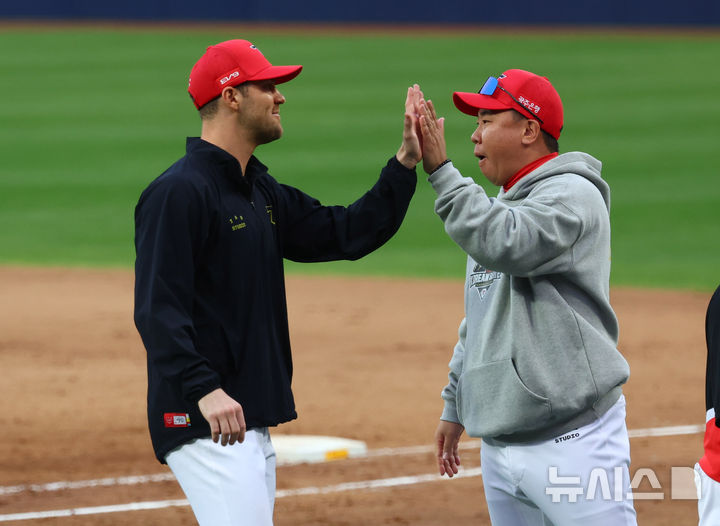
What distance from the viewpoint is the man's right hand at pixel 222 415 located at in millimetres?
3609

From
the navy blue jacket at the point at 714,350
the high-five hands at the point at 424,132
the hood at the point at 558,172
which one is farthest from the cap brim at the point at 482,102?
the navy blue jacket at the point at 714,350

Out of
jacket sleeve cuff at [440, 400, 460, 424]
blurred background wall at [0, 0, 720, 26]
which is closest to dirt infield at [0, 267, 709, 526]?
jacket sleeve cuff at [440, 400, 460, 424]

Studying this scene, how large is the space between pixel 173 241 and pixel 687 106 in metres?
21.3

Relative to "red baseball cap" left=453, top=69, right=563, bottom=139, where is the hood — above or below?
below

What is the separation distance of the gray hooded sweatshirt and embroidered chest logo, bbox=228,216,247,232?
616 mm

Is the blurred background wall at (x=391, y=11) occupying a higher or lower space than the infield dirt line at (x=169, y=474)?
higher

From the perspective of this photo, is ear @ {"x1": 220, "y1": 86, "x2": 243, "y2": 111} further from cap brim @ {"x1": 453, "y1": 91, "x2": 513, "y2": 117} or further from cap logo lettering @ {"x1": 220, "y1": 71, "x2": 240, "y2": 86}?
cap brim @ {"x1": 453, "y1": 91, "x2": 513, "y2": 117}

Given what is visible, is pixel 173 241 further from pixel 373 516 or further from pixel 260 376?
pixel 373 516

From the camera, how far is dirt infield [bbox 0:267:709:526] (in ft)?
20.7

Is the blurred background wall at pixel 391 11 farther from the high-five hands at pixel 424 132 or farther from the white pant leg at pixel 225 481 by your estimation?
the white pant leg at pixel 225 481

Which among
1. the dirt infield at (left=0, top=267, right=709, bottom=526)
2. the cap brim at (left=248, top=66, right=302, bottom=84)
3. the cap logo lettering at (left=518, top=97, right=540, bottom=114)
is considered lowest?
the dirt infield at (left=0, top=267, right=709, bottom=526)

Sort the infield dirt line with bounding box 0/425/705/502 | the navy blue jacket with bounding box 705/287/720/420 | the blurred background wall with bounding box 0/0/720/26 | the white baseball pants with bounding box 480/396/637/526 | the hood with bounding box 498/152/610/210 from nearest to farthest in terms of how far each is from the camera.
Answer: the navy blue jacket with bounding box 705/287/720/420, the white baseball pants with bounding box 480/396/637/526, the hood with bounding box 498/152/610/210, the infield dirt line with bounding box 0/425/705/502, the blurred background wall with bounding box 0/0/720/26

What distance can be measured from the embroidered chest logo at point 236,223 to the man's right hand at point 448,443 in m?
1.05

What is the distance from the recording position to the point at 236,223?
388 centimetres
